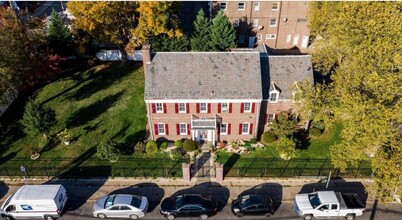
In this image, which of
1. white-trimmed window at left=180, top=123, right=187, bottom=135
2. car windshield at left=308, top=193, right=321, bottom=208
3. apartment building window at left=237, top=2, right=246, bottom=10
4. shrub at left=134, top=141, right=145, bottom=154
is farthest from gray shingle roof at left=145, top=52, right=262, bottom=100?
apartment building window at left=237, top=2, right=246, bottom=10

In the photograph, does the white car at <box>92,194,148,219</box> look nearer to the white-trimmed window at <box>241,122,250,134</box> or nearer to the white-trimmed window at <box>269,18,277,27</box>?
the white-trimmed window at <box>241,122,250,134</box>

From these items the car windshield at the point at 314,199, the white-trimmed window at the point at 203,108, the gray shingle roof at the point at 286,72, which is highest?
the gray shingle roof at the point at 286,72

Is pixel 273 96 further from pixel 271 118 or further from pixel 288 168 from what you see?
pixel 288 168

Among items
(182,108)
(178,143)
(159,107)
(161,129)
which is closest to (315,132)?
(182,108)

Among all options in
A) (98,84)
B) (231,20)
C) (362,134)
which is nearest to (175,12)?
→ (231,20)

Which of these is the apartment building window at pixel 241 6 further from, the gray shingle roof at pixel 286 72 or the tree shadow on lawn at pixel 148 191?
the tree shadow on lawn at pixel 148 191

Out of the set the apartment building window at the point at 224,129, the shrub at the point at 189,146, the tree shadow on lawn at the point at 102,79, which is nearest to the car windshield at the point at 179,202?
the shrub at the point at 189,146
